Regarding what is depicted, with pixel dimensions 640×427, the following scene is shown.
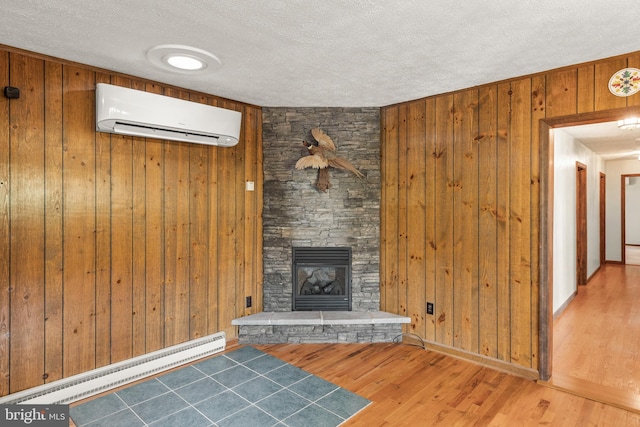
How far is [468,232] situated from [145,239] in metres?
2.59

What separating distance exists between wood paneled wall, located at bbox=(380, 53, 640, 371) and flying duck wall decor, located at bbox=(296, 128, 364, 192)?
1.39 ft

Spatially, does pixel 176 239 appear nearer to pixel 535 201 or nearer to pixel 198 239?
pixel 198 239

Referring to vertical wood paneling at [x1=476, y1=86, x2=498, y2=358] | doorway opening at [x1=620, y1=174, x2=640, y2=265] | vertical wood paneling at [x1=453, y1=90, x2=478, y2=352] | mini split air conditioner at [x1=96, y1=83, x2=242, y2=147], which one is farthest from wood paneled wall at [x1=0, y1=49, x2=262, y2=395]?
doorway opening at [x1=620, y1=174, x2=640, y2=265]

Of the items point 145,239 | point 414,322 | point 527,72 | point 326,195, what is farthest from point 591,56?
point 145,239

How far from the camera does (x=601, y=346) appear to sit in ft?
10.7

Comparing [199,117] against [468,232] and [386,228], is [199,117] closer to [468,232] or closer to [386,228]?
[386,228]

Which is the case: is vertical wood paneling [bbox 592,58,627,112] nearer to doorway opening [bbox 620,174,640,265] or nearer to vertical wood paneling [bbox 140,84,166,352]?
vertical wood paneling [bbox 140,84,166,352]

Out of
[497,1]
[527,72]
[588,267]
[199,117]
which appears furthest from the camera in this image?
[588,267]

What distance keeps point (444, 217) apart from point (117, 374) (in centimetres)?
281

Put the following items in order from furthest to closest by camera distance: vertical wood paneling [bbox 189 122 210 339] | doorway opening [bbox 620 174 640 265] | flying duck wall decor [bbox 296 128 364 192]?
1. doorway opening [bbox 620 174 640 265]
2. flying duck wall decor [bbox 296 128 364 192]
3. vertical wood paneling [bbox 189 122 210 339]

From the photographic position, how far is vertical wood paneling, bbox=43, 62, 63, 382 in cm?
236

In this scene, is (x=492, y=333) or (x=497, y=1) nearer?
(x=497, y=1)

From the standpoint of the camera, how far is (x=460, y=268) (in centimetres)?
308

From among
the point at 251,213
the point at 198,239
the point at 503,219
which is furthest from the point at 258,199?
the point at 503,219
